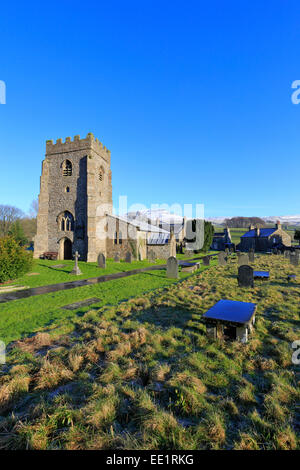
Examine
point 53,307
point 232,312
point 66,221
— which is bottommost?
point 53,307

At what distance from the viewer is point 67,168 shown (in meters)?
25.8

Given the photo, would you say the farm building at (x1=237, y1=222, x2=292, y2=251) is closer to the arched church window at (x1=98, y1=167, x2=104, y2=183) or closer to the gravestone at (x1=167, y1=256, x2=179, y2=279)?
the gravestone at (x1=167, y1=256, x2=179, y2=279)

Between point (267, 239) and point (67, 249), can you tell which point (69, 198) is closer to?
point (67, 249)

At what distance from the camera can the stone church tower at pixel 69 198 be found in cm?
2420

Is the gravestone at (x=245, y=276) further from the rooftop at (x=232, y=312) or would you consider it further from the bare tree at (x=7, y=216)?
the bare tree at (x=7, y=216)

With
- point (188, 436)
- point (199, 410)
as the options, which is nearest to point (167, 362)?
point (199, 410)

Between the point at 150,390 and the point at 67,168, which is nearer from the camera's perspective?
the point at 150,390

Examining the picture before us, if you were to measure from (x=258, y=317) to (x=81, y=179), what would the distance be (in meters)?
24.0

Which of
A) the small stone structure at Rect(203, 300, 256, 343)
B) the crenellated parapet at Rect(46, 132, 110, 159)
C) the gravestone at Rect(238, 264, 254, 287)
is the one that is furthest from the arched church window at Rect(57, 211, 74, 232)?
the small stone structure at Rect(203, 300, 256, 343)

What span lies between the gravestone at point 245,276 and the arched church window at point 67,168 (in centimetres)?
2329

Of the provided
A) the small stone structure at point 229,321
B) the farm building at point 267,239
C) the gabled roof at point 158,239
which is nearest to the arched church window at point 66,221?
the gabled roof at point 158,239

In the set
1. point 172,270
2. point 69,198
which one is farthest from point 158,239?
point 172,270

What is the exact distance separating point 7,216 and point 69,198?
1560 inches

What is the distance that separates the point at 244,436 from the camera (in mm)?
2459
